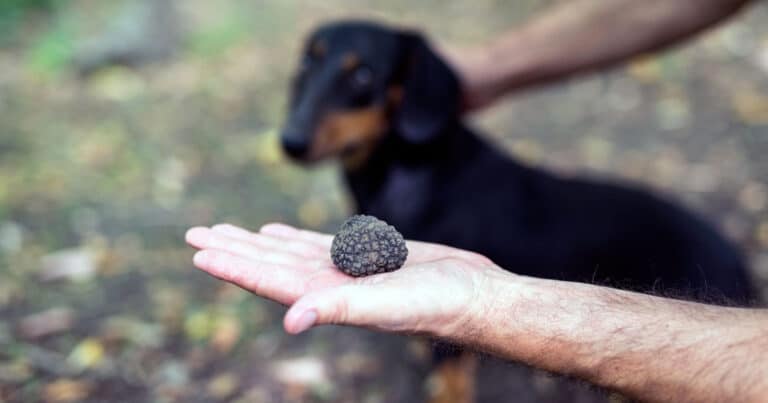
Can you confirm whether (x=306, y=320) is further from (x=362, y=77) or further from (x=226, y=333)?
(x=226, y=333)

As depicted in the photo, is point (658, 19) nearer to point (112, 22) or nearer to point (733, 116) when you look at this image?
point (733, 116)

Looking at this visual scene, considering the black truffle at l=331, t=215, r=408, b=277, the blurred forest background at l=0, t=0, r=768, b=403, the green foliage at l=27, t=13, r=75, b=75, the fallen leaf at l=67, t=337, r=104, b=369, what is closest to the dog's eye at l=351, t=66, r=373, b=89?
the blurred forest background at l=0, t=0, r=768, b=403

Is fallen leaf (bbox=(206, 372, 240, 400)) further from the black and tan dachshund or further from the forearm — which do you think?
the forearm

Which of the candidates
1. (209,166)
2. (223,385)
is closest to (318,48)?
(223,385)

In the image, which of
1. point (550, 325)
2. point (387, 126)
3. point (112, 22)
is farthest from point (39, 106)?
point (550, 325)

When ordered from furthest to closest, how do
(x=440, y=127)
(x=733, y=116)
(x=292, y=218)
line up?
(x=733, y=116) → (x=292, y=218) → (x=440, y=127)

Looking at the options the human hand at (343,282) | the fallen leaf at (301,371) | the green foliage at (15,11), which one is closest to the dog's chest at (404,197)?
the fallen leaf at (301,371)
